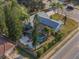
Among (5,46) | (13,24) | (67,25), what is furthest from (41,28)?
(5,46)

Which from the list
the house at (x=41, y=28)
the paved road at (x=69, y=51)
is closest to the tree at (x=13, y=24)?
the house at (x=41, y=28)

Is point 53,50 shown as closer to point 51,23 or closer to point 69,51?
point 69,51

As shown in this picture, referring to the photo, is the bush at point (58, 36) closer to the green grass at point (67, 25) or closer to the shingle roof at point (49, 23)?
the green grass at point (67, 25)

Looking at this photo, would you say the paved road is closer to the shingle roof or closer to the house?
the house

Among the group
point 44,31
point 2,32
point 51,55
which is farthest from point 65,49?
point 2,32

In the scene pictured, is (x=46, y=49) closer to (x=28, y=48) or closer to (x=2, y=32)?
(x=28, y=48)

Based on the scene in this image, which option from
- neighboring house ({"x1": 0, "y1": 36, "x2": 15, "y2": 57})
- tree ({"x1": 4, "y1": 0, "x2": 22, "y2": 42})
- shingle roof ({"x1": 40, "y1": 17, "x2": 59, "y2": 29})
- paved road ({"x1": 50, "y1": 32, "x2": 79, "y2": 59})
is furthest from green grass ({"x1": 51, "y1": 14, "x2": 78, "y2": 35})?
neighboring house ({"x1": 0, "y1": 36, "x2": 15, "y2": 57})
